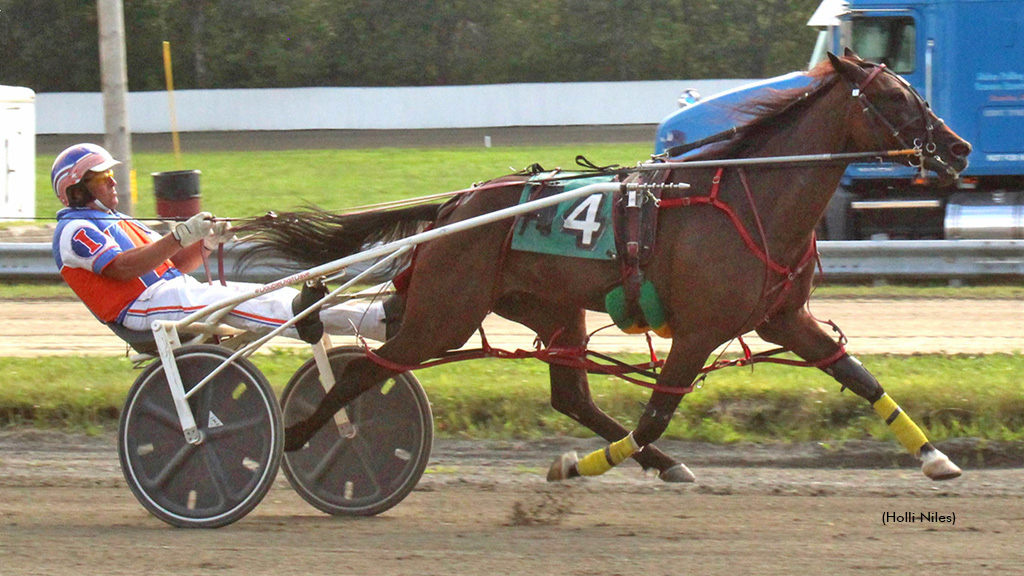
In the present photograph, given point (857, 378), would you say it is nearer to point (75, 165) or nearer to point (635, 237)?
point (635, 237)

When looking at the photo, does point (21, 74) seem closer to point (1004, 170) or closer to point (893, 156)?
point (1004, 170)

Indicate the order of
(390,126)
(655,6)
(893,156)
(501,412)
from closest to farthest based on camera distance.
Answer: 1. (893,156)
2. (501,412)
3. (390,126)
4. (655,6)

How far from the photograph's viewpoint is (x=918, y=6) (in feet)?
36.6

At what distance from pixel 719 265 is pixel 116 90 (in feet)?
25.5

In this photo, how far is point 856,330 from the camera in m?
8.01

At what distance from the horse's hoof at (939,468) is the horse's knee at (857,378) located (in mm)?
285

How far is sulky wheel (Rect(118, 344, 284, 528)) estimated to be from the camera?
4.56 metres

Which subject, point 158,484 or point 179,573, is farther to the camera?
point 158,484

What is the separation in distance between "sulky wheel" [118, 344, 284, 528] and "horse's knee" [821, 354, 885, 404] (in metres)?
2.09

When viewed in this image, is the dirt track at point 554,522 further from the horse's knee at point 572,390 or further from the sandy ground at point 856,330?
the sandy ground at point 856,330

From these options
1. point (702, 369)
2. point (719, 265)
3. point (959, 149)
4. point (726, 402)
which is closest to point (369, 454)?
point (702, 369)

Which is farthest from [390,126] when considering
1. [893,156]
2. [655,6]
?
[893,156]

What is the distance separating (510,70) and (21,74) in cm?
1314

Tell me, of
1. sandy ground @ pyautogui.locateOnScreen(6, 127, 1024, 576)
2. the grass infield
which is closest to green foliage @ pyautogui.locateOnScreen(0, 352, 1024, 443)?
the grass infield
